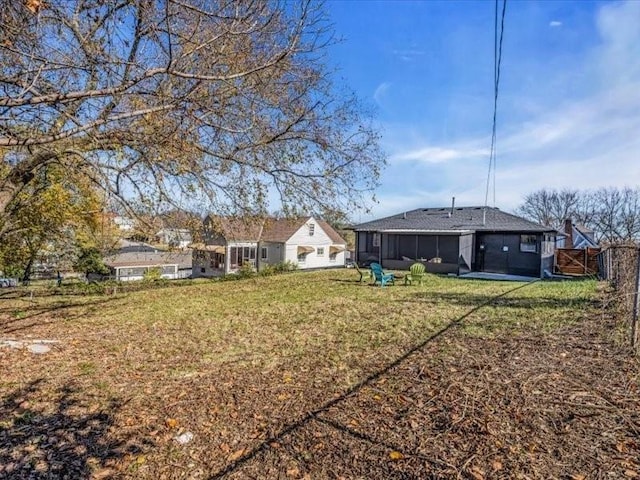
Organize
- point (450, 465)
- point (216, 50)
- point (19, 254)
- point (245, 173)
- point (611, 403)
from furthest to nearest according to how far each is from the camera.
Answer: point (19, 254), point (245, 173), point (216, 50), point (611, 403), point (450, 465)

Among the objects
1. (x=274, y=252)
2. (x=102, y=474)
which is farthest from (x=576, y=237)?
(x=102, y=474)

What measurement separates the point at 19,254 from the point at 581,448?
1552 cm

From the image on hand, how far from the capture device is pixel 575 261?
18750 mm

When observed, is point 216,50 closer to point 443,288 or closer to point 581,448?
point 581,448

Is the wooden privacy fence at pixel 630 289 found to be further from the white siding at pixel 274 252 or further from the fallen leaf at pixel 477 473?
the white siding at pixel 274 252

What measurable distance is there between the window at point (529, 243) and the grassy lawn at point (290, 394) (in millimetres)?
12206

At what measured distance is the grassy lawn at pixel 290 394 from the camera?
2562mm

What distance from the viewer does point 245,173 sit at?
25.0ft

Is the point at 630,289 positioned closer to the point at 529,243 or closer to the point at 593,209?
the point at 529,243

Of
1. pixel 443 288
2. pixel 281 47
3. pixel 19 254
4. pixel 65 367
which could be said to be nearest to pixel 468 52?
pixel 281 47

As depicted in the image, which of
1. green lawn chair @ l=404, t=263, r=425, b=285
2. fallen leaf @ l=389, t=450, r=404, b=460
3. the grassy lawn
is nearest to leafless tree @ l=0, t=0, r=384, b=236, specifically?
the grassy lawn

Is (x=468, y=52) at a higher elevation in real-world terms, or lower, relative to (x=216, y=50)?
higher

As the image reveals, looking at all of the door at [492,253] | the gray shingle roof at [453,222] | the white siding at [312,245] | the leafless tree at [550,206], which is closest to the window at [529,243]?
the gray shingle roof at [453,222]

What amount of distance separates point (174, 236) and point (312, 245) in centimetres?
2568
